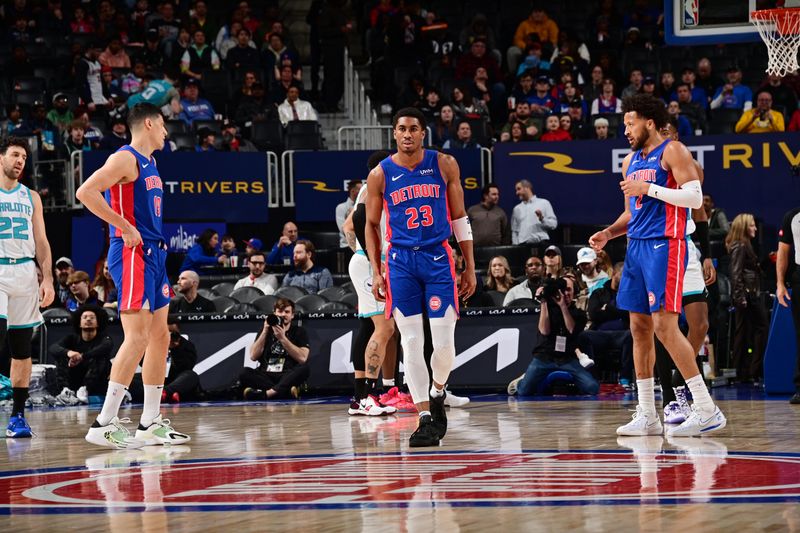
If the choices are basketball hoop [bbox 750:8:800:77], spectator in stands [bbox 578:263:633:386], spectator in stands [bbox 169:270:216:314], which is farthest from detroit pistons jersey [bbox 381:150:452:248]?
spectator in stands [bbox 169:270:216:314]

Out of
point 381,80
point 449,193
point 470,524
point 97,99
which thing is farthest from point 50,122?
point 470,524

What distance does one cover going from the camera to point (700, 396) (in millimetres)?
8422

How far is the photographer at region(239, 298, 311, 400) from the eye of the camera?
13781mm

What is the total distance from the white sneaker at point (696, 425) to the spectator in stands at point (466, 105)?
41.4 ft

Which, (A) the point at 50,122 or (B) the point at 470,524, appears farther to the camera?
(A) the point at 50,122

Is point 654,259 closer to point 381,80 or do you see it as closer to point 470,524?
point 470,524

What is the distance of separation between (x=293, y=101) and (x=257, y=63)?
1.92 m

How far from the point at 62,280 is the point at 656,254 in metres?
10.4

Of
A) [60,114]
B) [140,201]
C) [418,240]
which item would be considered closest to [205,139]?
[60,114]

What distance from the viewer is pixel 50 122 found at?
20.5 m

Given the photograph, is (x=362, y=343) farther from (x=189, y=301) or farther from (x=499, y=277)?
(x=189, y=301)

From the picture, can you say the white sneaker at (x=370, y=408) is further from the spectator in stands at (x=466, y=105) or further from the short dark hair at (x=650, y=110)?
the spectator in stands at (x=466, y=105)

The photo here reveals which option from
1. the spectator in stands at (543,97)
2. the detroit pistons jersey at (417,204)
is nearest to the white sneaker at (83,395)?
the detroit pistons jersey at (417,204)

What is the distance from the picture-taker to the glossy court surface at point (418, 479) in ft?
16.9
